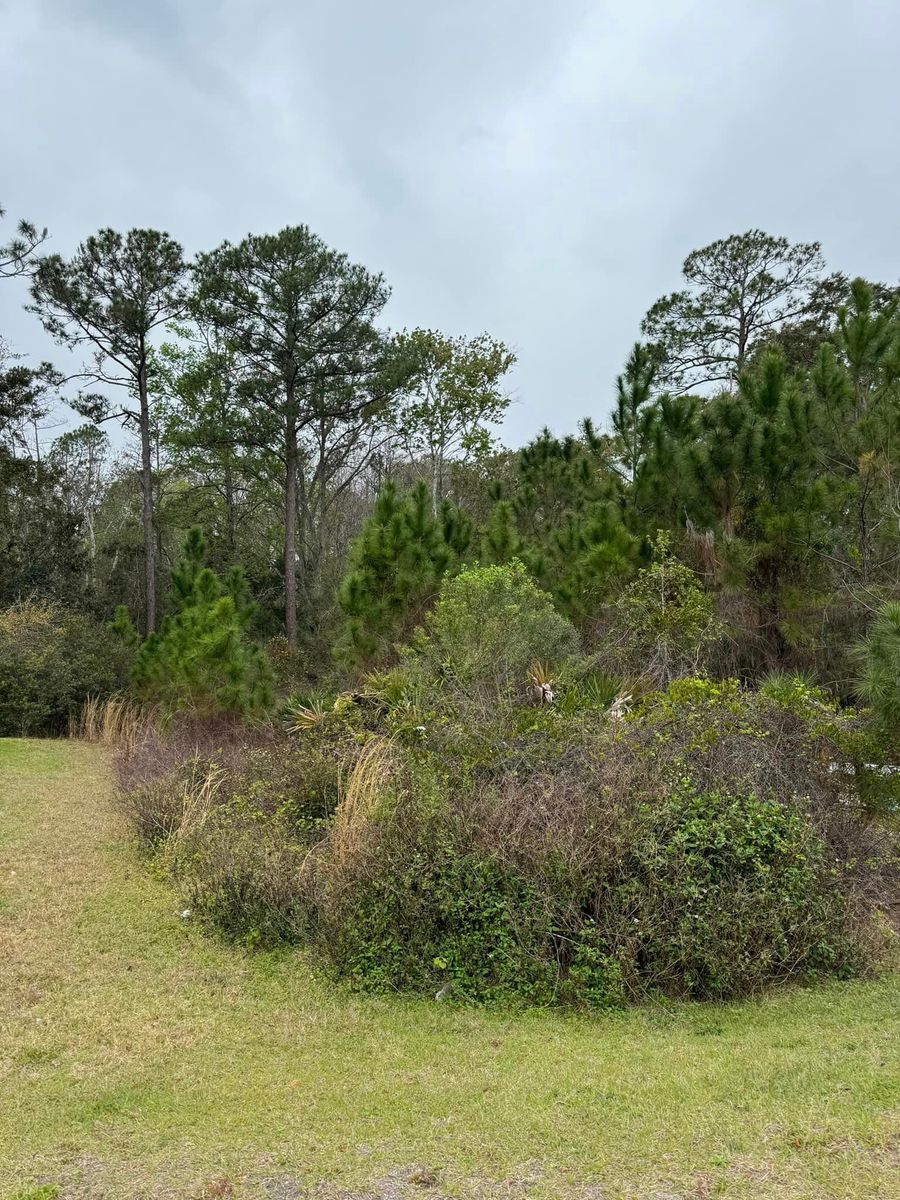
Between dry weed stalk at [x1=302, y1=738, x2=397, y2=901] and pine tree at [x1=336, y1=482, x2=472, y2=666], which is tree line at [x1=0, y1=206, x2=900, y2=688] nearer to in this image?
pine tree at [x1=336, y1=482, x2=472, y2=666]

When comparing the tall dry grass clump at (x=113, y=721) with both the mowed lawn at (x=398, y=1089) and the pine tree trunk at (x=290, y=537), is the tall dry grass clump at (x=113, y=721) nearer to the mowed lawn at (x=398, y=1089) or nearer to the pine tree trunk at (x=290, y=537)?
the pine tree trunk at (x=290, y=537)

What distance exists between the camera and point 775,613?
31.6 feet

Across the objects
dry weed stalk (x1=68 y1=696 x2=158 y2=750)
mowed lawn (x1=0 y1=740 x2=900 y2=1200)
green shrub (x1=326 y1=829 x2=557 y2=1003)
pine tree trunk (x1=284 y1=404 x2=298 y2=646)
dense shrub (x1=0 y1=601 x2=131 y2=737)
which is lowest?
mowed lawn (x1=0 y1=740 x2=900 y2=1200)

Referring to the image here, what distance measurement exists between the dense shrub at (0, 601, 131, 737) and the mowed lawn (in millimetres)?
12662

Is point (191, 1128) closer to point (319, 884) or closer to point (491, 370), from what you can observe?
point (319, 884)

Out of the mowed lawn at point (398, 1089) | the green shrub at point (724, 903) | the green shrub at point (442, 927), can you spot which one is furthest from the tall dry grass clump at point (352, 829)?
the green shrub at point (724, 903)

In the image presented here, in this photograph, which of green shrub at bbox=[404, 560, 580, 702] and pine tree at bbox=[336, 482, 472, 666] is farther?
pine tree at bbox=[336, 482, 472, 666]

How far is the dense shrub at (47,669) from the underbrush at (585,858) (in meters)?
11.7

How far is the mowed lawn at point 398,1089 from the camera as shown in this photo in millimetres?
2643

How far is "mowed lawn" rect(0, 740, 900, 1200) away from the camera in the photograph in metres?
2.64

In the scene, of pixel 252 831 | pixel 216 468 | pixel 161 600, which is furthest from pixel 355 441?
pixel 252 831

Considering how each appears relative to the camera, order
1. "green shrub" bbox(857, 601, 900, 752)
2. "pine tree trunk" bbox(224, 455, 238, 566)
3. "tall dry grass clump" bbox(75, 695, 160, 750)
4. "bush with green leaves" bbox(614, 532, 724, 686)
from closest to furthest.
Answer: "green shrub" bbox(857, 601, 900, 752) < "bush with green leaves" bbox(614, 532, 724, 686) < "tall dry grass clump" bbox(75, 695, 160, 750) < "pine tree trunk" bbox(224, 455, 238, 566)

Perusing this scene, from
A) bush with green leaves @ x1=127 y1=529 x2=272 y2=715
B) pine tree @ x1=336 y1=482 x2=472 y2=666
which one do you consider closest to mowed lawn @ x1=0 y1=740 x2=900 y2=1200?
bush with green leaves @ x1=127 y1=529 x2=272 y2=715

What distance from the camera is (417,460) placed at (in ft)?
86.4
